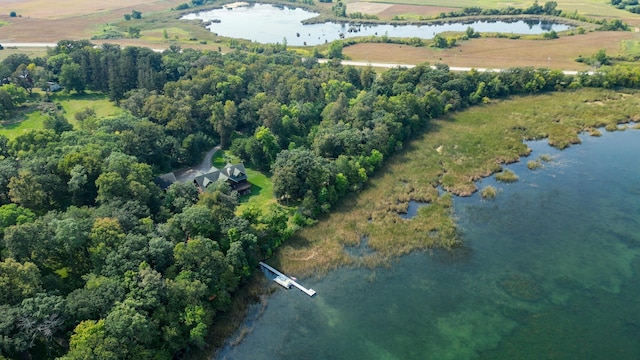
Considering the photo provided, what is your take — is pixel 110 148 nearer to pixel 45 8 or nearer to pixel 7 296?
pixel 7 296

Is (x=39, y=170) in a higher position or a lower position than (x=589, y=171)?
higher

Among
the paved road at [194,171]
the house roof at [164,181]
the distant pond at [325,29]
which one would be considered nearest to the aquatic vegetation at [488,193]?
the paved road at [194,171]

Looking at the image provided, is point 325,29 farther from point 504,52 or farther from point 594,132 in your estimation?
point 594,132

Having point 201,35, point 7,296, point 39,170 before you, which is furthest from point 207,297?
point 201,35

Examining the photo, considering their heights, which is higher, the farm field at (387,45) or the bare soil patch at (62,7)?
the bare soil patch at (62,7)

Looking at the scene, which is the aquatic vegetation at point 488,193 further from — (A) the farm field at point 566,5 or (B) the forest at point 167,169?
(A) the farm field at point 566,5

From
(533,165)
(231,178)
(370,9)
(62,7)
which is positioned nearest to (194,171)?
(231,178)
